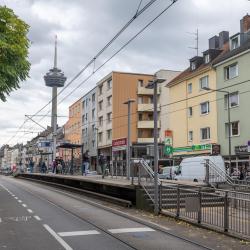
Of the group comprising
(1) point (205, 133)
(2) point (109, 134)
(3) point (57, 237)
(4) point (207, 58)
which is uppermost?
(4) point (207, 58)

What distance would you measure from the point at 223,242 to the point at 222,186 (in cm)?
1146

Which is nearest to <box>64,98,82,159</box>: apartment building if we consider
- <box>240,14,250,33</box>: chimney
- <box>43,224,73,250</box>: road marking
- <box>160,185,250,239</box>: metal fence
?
<box>240,14,250,33</box>: chimney

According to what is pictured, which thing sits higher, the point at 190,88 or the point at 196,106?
the point at 190,88

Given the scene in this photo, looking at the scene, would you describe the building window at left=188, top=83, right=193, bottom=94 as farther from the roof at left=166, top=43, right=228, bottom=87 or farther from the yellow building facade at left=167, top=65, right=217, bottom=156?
the roof at left=166, top=43, right=228, bottom=87

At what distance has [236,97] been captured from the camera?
1959 inches

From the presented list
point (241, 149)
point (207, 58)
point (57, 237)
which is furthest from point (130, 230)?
point (207, 58)

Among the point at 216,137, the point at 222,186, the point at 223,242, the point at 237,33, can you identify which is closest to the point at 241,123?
the point at 216,137

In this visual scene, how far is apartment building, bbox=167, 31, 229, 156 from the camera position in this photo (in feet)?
179

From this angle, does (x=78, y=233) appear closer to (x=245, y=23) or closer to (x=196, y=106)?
(x=196, y=106)

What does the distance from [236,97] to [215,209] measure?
36.8 meters

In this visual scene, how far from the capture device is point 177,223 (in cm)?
1600

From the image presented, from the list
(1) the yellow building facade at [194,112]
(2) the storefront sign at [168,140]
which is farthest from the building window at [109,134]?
(2) the storefront sign at [168,140]

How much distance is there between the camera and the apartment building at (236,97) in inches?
1884

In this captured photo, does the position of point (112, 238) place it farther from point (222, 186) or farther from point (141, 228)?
point (222, 186)
